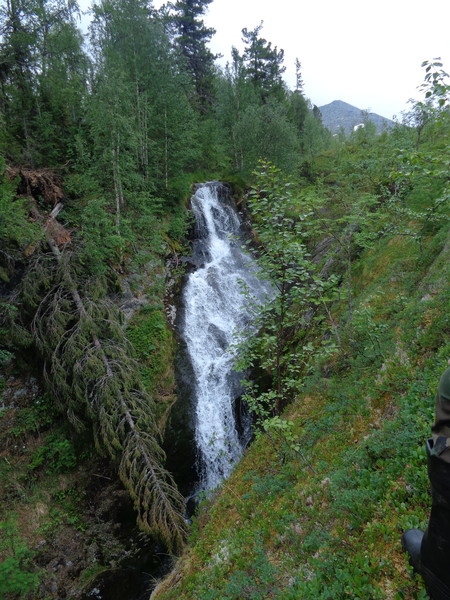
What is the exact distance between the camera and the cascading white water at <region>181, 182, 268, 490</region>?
1059cm

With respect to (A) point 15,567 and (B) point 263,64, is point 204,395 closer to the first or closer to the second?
(A) point 15,567

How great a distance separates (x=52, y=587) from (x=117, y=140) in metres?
15.3

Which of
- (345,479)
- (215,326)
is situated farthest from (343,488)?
(215,326)

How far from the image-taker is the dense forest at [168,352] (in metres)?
3.94

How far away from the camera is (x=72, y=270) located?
10688mm

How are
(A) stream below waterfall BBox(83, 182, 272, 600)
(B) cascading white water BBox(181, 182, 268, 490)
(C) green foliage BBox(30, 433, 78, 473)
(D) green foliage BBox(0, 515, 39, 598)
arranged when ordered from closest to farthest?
(D) green foliage BBox(0, 515, 39, 598)
(A) stream below waterfall BBox(83, 182, 272, 600)
(C) green foliage BBox(30, 433, 78, 473)
(B) cascading white water BBox(181, 182, 268, 490)

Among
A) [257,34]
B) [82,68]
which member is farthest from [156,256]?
[257,34]

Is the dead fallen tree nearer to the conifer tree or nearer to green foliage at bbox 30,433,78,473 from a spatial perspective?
green foliage at bbox 30,433,78,473

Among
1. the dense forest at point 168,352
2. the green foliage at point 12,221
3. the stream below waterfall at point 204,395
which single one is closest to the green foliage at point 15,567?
the dense forest at point 168,352

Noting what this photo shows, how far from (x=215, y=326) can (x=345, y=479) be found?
10868 millimetres

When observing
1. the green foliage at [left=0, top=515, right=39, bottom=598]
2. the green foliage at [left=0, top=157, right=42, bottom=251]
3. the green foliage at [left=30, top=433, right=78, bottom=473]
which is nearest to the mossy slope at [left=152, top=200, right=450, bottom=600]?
the green foliage at [left=0, top=515, right=39, bottom=598]

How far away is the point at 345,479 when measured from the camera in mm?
3998

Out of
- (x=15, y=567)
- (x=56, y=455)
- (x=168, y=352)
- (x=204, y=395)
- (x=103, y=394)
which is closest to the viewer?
(x=15, y=567)

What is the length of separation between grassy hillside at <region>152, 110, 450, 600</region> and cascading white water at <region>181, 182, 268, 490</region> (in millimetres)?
2310
